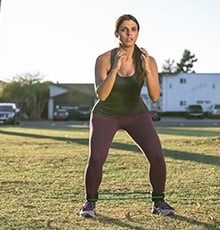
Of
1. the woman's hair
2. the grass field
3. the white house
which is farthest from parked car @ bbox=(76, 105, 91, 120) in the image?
the woman's hair

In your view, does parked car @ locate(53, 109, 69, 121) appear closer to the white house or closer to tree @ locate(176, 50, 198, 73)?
the white house

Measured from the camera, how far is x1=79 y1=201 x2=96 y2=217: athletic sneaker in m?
4.96

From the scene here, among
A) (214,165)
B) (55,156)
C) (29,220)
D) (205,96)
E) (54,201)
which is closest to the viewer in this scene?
(29,220)

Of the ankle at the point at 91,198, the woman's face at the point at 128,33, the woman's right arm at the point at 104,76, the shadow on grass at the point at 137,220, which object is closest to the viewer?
the shadow on grass at the point at 137,220

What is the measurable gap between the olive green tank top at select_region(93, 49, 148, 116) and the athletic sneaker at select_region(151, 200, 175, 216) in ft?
2.74

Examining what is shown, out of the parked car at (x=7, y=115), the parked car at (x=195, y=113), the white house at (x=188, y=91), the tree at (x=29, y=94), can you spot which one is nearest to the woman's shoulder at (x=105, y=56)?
the parked car at (x=7, y=115)

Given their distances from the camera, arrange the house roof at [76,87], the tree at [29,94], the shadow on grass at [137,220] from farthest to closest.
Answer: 1. the house roof at [76,87]
2. the tree at [29,94]
3. the shadow on grass at [137,220]

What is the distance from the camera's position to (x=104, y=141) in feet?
16.4

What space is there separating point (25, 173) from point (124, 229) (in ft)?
12.5

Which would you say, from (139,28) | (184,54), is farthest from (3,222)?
(184,54)

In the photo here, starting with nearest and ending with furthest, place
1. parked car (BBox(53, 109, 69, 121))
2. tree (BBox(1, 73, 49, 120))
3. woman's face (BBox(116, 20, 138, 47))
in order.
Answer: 1. woman's face (BBox(116, 20, 138, 47))
2. parked car (BBox(53, 109, 69, 121))
3. tree (BBox(1, 73, 49, 120))

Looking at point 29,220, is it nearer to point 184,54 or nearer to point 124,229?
point 124,229

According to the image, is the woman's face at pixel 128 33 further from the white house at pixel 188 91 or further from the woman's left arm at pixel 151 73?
the white house at pixel 188 91

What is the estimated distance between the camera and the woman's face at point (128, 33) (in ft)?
15.8
